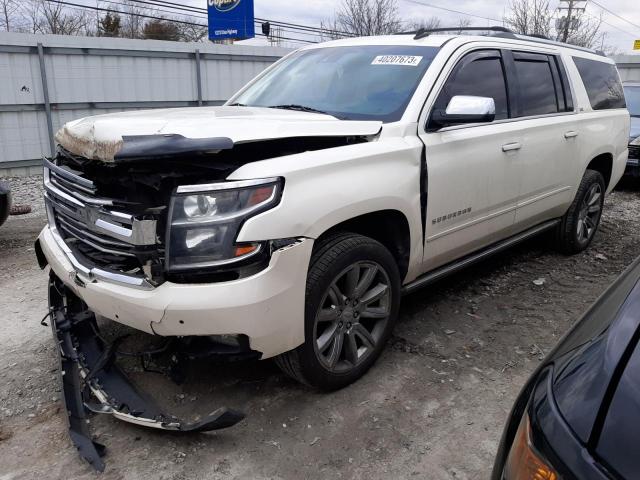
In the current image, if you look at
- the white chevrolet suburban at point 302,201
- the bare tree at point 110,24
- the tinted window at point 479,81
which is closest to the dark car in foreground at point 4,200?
the white chevrolet suburban at point 302,201

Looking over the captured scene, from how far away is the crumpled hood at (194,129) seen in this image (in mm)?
2537

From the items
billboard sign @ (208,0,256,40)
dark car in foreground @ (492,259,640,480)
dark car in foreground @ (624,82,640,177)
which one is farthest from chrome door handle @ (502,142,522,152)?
billboard sign @ (208,0,256,40)

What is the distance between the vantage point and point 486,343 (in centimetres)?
373

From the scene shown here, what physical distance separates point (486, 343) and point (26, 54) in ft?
31.3

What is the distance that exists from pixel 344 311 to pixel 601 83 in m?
4.13

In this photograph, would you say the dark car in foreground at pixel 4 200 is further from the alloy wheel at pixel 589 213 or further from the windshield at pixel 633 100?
the windshield at pixel 633 100

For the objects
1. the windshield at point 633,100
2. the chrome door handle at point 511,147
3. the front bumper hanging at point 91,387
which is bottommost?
the front bumper hanging at point 91,387

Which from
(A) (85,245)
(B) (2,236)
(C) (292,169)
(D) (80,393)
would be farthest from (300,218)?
(B) (2,236)

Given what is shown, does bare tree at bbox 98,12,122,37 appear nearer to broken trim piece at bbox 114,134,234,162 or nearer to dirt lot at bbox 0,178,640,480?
dirt lot at bbox 0,178,640,480

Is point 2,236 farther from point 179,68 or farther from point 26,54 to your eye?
point 179,68

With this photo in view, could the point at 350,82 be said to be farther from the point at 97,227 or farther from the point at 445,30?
the point at 97,227

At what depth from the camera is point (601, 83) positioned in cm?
551

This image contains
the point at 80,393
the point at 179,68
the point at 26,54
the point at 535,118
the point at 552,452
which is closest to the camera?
the point at 552,452

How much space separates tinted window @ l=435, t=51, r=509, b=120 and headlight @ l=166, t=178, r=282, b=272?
1.60 m
